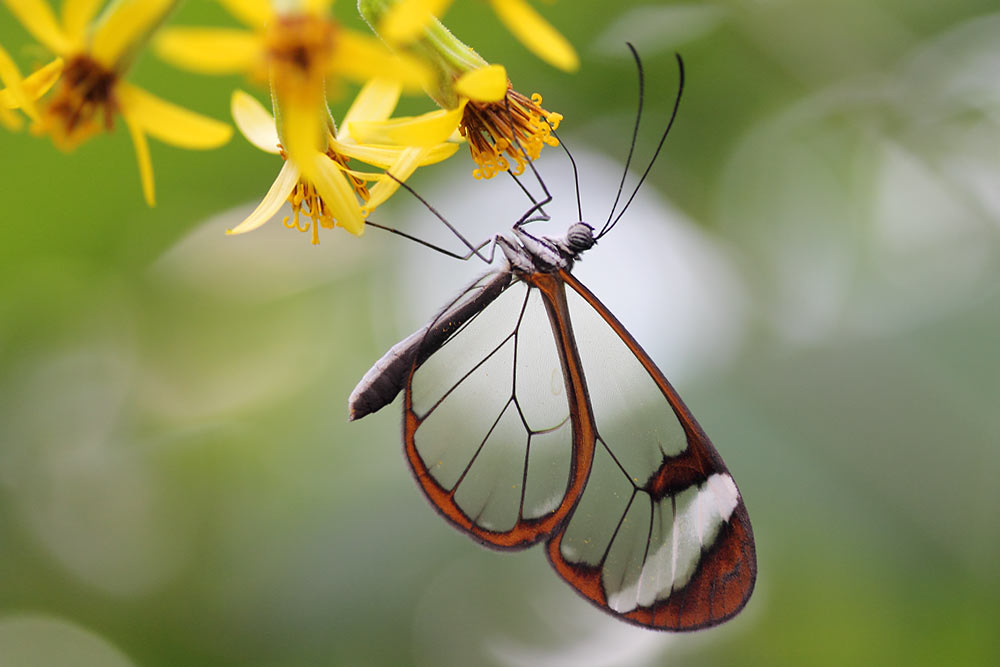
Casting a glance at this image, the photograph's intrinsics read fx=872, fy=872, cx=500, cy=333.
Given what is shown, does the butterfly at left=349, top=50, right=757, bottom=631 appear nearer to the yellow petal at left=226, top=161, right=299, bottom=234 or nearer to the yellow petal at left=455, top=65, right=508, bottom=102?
the yellow petal at left=226, top=161, right=299, bottom=234

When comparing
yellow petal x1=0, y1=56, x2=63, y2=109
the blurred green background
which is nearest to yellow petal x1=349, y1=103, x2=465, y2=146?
yellow petal x1=0, y1=56, x2=63, y2=109

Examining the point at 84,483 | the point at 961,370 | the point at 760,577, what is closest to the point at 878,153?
the point at 961,370

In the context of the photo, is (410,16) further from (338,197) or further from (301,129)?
(338,197)

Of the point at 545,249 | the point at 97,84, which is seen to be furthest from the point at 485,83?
the point at 545,249

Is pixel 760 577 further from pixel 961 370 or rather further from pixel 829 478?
pixel 961 370

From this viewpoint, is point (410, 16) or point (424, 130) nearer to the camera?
point (410, 16)
